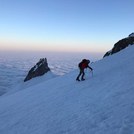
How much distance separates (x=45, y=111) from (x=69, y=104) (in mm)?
1684

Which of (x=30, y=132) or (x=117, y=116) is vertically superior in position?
(x=117, y=116)

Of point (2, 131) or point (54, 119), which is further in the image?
point (2, 131)

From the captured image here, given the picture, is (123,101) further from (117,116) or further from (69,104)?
(69,104)

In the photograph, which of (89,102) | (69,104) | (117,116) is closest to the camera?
(117,116)

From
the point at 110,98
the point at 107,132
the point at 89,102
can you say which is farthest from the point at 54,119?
the point at 107,132

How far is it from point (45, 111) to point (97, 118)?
5603 millimetres

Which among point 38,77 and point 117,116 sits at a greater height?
point 117,116

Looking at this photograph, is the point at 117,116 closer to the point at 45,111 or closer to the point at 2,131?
the point at 45,111

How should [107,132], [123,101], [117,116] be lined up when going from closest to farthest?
[107,132], [117,116], [123,101]

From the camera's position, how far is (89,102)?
1414 cm

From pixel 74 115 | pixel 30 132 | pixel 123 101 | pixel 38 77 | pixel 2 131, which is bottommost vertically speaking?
pixel 38 77

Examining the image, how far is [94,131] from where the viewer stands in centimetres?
971

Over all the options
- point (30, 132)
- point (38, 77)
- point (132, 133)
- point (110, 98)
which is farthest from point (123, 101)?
point (38, 77)

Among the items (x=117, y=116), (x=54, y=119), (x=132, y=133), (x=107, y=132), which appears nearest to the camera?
(x=132, y=133)
